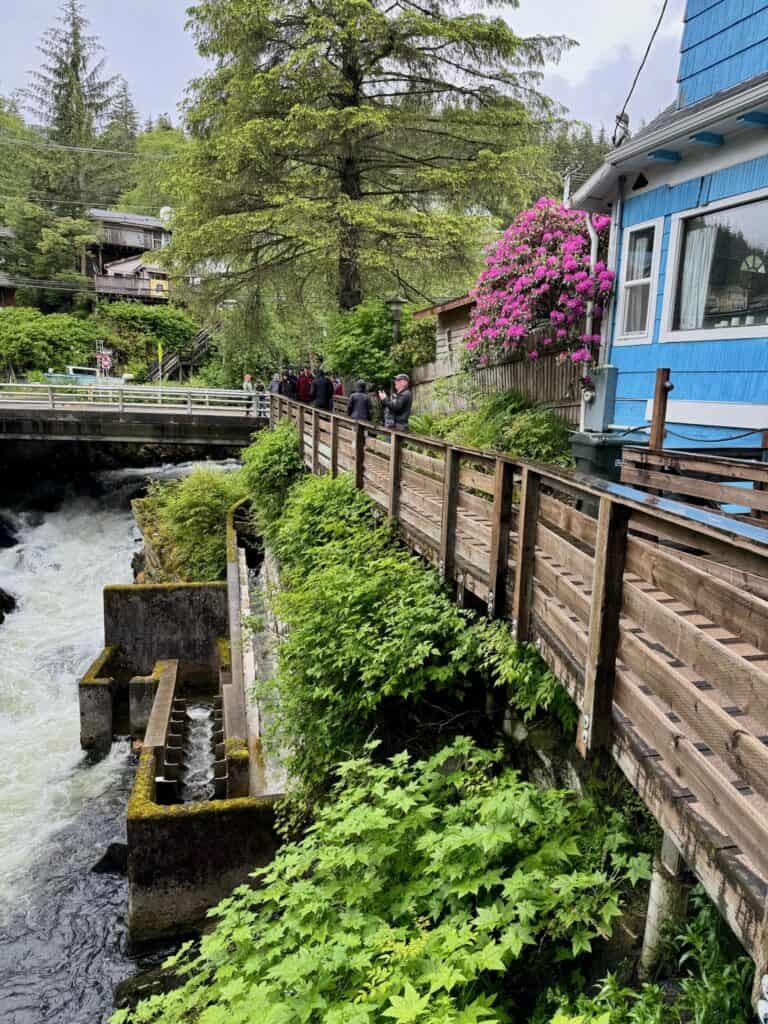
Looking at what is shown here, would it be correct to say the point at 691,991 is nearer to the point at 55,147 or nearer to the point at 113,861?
the point at 113,861

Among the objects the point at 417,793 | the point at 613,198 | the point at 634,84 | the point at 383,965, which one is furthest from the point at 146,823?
the point at 634,84

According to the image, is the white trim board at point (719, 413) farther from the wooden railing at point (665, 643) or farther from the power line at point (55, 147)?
the power line at point (55, 147)

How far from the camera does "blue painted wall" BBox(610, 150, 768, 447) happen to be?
666 cm

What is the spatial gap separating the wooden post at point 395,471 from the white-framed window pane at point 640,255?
13.0 ft

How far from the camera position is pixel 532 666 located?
4.08m

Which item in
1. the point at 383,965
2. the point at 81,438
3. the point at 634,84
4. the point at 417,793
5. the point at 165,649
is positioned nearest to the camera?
the point at 383,965

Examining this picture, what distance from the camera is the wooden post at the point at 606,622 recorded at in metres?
2.98

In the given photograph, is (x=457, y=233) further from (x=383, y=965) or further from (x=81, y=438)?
(x=383, y=965)

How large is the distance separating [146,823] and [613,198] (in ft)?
29.8

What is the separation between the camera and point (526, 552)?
4.11 m

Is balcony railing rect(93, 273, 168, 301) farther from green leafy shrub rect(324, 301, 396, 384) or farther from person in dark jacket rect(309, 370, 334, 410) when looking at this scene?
person in dark jacket rect(309, 370, 334, 410)

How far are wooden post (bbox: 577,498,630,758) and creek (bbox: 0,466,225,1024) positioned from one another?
5966 millimetres

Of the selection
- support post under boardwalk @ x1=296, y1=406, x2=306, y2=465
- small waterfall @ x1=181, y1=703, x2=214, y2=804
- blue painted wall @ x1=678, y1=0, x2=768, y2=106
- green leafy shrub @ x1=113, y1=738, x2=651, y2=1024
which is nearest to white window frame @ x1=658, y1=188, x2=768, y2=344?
blue painted wall @ x1=678, y1=0, x2=768, y2=106

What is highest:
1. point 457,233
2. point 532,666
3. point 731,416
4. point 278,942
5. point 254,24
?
point 254,24
